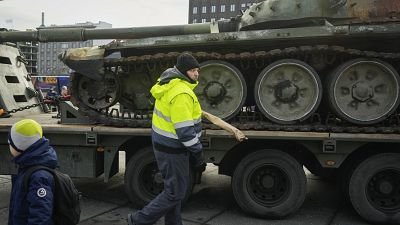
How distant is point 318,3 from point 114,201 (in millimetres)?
4126

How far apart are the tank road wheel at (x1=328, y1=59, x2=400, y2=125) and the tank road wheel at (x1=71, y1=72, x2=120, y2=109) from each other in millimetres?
3060

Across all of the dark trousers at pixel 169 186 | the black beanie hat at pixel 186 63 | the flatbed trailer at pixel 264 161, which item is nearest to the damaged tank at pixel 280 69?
the flatbed trailer at pixel 264 161

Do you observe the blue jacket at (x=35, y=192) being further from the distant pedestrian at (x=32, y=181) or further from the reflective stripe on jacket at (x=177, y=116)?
the reflective stripe on jacket at (x=177, y=116)

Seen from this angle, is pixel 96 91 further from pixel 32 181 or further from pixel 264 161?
pixel 32 181

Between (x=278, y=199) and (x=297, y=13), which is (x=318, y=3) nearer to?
(x=297, y=13)

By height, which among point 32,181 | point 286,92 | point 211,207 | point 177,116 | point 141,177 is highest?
point 286,92

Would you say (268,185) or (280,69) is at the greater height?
(280,69)

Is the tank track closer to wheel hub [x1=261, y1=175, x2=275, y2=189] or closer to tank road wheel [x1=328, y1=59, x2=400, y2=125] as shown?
tank road wheel [x1=328, y1=59, x2=400, y2=125]

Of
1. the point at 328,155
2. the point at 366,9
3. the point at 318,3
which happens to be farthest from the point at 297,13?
the point at 328,155

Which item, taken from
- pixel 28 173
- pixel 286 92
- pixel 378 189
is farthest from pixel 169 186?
pixel 378 189

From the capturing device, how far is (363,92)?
6.13 metres

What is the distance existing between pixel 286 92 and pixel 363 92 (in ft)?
3.26

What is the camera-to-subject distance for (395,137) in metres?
5.70

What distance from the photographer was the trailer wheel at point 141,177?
20.9 feet
